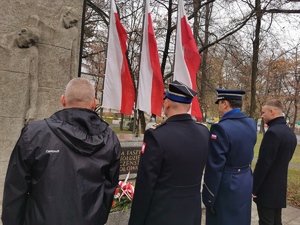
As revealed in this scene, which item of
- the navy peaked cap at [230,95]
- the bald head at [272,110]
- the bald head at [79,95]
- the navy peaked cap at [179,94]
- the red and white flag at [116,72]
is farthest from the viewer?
the red and white flag at [116,72]

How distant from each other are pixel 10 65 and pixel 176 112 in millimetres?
3088

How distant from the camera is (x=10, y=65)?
4.44 meters

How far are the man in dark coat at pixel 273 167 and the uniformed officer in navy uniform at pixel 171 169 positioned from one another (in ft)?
4.80

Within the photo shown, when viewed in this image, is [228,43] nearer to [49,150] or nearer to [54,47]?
[54,47]

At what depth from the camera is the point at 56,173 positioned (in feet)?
6.24

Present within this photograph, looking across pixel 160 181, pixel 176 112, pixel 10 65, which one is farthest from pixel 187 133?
pixel 10 65

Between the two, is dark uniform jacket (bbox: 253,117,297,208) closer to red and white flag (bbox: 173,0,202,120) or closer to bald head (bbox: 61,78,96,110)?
bald head (bbox: 61,78,96,110)

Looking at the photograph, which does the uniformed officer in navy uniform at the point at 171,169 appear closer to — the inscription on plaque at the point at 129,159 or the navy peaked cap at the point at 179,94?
the navy peaked cap at the point at 179,94

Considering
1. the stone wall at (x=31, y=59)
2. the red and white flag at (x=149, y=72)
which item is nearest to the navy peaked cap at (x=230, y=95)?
the stone wall at (x=31, y=59)

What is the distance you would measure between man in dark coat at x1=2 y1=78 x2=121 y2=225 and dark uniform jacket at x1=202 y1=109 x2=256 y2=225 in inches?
53.5

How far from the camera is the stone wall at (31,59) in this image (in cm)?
446

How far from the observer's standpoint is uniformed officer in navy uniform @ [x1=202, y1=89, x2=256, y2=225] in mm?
2973

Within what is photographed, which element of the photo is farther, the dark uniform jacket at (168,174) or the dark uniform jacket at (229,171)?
the dark uniform jacket at (229,171)

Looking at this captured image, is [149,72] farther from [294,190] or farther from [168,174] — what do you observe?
[294,190]
